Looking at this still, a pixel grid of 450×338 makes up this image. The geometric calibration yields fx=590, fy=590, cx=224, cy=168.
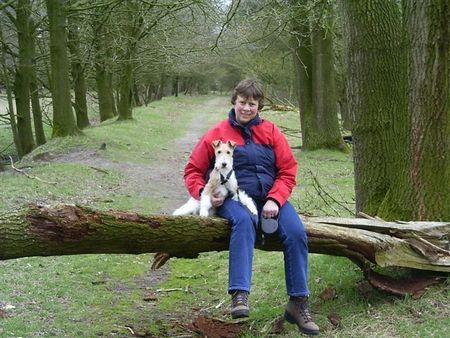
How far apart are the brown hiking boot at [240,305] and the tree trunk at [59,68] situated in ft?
50.0

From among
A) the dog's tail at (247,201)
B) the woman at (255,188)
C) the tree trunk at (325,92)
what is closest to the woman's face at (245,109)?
the woman at (255,188)

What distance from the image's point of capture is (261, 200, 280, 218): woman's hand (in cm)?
494

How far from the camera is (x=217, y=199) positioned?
4973 millimetres

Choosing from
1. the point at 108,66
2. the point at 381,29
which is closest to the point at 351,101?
the point at 381,29

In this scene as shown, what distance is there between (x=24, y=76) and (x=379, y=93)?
17361mm

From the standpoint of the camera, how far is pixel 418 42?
18.7ft

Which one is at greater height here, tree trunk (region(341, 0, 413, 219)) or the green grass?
tree trunk (region(341, 0, 413, 219))

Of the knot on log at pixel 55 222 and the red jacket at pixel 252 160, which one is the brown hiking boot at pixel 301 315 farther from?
the knot on log at pixel 55 222

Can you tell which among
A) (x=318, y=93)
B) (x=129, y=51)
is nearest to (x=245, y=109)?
(x=318, y=93)

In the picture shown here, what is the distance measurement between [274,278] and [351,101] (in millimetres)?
2161

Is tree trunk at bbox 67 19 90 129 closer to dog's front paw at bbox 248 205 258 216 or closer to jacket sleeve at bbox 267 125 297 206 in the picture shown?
jacket sleeve at bbox 267 125 297 206

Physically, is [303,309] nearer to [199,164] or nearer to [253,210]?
[253,210]

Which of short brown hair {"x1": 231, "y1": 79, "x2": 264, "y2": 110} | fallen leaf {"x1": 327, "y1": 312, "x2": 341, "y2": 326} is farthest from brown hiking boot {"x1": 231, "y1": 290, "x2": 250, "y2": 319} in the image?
short brown hair {"x1": 231, "y1": 79, "x2": 264, "y2": 110}

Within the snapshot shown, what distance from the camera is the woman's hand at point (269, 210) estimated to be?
4941 millimetres
